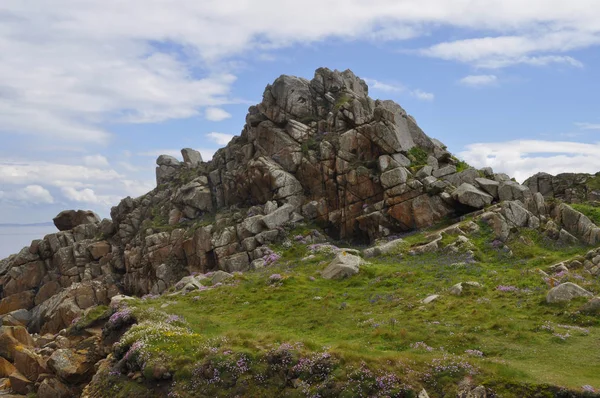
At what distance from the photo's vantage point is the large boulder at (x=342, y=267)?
44.6 m

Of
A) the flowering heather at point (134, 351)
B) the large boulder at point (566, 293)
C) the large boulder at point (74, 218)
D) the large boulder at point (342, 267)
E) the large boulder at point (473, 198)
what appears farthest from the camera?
the large boulder at point (74, 218)

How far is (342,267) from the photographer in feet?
148

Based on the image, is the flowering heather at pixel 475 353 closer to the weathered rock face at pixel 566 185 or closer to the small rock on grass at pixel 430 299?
the small rock on grass at pixel 430 299

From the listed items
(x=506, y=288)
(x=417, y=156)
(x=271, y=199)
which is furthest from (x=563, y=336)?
(x=271, y=199)

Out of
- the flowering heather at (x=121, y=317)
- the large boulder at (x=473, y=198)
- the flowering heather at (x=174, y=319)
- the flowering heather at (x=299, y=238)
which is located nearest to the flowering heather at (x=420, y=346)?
the flowering heather at (x=174, y=319)

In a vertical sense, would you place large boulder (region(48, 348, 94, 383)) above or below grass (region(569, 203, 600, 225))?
below

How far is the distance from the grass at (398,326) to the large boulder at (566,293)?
A: 0.51 meters

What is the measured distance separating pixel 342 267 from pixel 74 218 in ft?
253

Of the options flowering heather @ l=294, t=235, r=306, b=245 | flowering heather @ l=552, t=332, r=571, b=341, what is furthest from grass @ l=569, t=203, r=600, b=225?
flowering heather @ l=294, t=235, r=306, b=245

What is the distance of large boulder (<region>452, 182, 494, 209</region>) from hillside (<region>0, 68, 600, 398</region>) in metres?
0.15

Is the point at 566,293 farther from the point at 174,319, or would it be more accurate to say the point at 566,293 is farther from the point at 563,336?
the point at 174,319

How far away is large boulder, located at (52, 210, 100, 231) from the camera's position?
102319 mm

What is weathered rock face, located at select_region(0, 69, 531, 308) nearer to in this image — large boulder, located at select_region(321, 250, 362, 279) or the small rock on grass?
large boulder, located at select_region(321, 250, 362, 279)

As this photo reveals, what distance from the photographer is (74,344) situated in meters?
38.5
